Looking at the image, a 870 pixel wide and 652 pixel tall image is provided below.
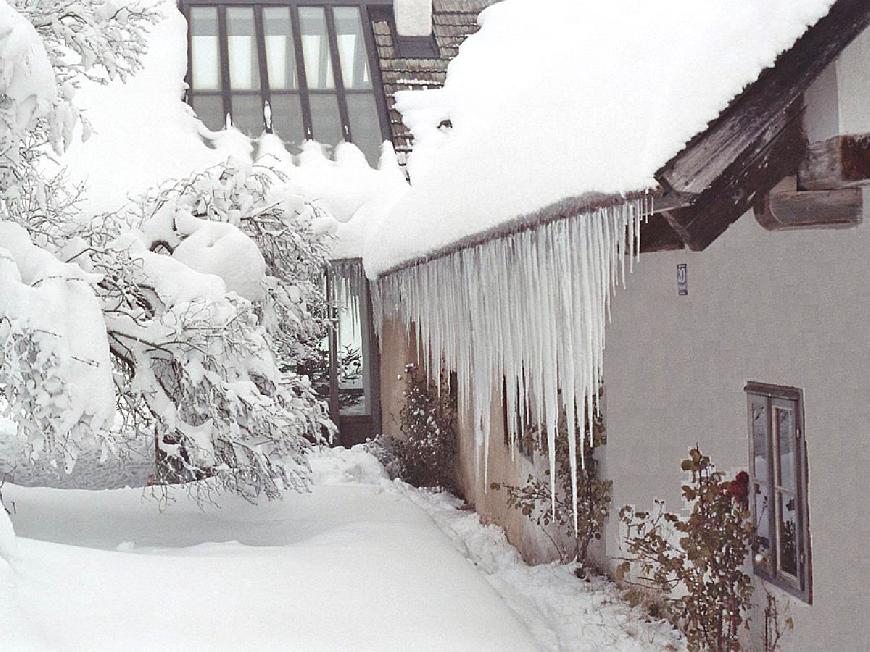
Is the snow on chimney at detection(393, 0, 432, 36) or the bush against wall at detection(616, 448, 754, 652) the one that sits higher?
the snow on chimney at detection(393, 0, 432, 36)

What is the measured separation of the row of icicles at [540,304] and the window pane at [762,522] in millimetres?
889

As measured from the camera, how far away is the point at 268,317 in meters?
8.20

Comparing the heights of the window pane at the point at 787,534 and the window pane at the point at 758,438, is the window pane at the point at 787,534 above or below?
below

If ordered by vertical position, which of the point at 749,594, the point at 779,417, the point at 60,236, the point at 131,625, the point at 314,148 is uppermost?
the point at 314,148

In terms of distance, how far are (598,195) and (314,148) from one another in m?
9.17

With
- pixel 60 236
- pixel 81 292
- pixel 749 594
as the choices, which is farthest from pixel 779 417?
pixel 60 236

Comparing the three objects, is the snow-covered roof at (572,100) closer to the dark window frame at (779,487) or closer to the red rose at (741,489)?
the dark window frame at (779,487)

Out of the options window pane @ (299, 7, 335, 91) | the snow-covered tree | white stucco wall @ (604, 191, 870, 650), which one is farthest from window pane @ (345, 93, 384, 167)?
white stucco wall @ (604, 191, 870, 650)

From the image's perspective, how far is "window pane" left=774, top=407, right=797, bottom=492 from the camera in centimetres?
504

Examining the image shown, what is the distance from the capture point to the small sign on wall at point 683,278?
612cm

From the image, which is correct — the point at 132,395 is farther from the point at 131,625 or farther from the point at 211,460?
the point at 131,625

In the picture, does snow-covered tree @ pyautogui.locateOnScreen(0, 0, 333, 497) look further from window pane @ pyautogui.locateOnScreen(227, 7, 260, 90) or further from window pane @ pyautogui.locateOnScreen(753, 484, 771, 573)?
window pane @ pyautogui.locateOnScreen(227, 7, 260, 90)

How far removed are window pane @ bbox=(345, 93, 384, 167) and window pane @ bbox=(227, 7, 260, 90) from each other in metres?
1.22

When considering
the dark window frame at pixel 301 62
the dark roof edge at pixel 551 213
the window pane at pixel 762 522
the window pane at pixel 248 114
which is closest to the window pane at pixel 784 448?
the window pane at pixel 762 522
